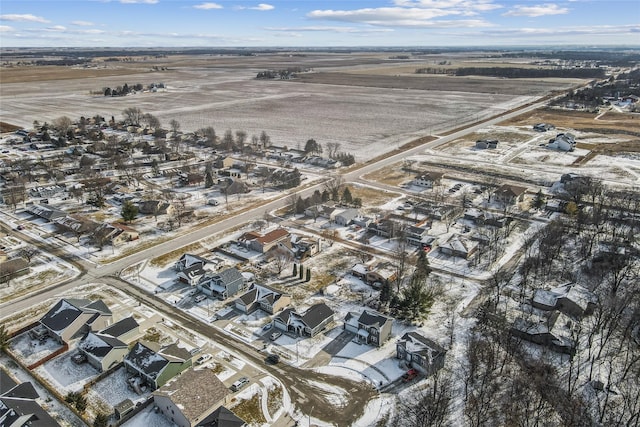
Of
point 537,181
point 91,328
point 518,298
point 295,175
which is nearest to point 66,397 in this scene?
point 91,328

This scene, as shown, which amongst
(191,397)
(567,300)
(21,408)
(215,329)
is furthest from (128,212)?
(567,300)

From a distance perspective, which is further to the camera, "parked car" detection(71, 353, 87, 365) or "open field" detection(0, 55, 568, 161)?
"open field" detection(0, 55, 568, 161)

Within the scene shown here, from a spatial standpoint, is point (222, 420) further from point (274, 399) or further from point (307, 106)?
point (307, 106)

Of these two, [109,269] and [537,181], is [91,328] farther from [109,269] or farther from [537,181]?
[537,181]

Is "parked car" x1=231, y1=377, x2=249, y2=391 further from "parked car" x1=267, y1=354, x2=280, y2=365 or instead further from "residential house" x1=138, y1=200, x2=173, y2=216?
"residential house" x1=138, y1=200, x2=173, y2=216

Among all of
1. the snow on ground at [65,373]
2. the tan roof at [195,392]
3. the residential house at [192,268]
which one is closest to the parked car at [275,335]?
the tan roof at [195,392]

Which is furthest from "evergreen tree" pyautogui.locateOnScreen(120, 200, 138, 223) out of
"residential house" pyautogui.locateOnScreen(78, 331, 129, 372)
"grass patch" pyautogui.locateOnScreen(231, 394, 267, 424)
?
"grass patch" pyautogui.locateOnScreen(231, 394, 267, 424)
